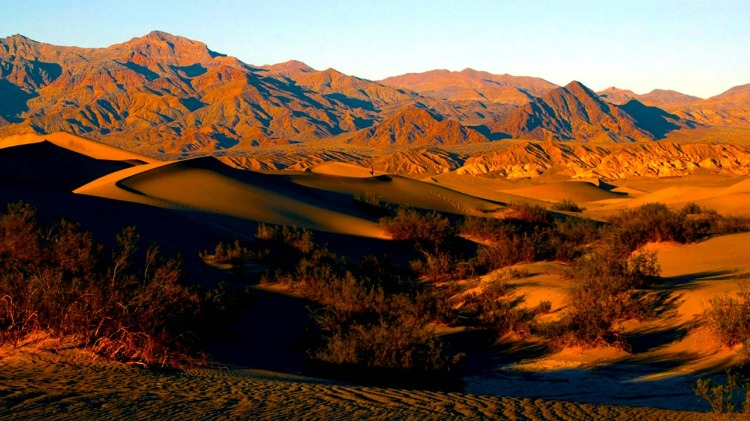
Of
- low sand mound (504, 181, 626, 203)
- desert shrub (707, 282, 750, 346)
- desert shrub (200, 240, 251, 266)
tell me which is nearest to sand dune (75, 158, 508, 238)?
desert shrub (200, 240, 251, 266)

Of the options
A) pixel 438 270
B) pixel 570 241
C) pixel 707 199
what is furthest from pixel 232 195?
pixel 707 199

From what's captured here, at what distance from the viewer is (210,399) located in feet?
31.7

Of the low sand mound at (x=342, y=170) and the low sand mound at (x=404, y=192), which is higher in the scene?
the low sand mound at (x=342, y=170)

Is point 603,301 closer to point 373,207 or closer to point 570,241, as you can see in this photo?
point 570,241

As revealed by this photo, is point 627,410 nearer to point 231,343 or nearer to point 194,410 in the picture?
point 194,410

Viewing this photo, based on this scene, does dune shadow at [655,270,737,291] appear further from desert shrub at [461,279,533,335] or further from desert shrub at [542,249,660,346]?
desert shrub at [461,279,533,335]

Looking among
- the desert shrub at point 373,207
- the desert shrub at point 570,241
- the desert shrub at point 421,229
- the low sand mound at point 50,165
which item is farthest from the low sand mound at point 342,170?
the desert shrub at point 570,241

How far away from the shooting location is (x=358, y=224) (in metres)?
38.3

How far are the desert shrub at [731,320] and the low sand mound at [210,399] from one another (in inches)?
190

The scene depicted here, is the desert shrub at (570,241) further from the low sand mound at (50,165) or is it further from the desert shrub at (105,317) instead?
the low sand mound at (50,165)

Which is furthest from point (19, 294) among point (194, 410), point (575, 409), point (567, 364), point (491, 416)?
point (567, 364)

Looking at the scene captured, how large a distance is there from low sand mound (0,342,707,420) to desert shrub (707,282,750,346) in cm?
482

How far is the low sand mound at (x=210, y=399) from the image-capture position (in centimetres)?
898

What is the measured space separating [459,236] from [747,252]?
45.0 feet
